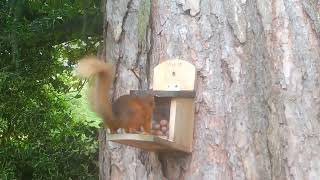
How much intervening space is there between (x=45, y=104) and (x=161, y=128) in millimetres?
1472

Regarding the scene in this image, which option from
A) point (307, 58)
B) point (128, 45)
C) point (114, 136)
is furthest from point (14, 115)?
point (307, 58)

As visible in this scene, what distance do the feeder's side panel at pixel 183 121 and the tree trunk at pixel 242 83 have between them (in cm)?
3

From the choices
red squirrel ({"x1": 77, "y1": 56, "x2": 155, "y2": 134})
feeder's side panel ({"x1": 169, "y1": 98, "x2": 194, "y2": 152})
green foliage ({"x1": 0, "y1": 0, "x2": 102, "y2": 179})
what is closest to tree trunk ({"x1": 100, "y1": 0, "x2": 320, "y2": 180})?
feeder's side panel ({"x1": 169, "y1": 98, "x2": 194, "y2": 152})

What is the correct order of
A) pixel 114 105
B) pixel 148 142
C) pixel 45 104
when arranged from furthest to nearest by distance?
pixel 45 104 → pixel 114 105 → pixel 148 142

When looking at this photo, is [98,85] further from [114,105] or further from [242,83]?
[242,83]

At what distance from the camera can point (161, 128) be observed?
69.6 inches

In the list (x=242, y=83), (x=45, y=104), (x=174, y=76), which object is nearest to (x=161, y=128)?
(x=174, y=76)

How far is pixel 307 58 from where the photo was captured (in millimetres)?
1837

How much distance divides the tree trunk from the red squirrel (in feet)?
0.56

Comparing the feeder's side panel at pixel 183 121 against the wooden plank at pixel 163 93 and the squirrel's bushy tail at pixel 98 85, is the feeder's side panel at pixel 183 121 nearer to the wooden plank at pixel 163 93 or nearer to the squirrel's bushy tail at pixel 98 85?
the wooden plank at pixel 163 93

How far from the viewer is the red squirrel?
1.71 m

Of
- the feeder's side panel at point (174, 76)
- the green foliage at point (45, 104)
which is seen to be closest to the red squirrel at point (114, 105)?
the feeder's side panel at point (174, 76)

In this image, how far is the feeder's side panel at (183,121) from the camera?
68.6 inches

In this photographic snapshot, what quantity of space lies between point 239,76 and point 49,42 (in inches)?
54.5
